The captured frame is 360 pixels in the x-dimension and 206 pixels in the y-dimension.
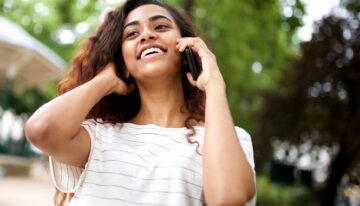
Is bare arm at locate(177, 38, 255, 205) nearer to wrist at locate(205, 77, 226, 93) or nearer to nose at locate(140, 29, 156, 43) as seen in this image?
wrist at locate(205, 77, 226, 93)

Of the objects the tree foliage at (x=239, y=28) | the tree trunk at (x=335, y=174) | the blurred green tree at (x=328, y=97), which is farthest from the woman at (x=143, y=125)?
the tree trunk at (x=335, y=174)

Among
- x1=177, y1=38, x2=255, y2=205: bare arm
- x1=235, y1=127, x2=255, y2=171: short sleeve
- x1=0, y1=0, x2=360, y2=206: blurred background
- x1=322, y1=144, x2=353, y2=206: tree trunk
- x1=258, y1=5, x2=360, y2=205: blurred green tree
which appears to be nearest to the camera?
x1=177, y1=38, x2=255, y2=205: bare arm

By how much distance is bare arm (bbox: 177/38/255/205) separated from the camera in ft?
4.83

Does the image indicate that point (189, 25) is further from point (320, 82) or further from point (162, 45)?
point (320, 82)

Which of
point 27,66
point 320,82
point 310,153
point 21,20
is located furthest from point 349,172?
point 21,20

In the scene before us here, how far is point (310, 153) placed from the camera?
1229 centimetres

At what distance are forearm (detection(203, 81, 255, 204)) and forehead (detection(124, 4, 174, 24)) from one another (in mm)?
561

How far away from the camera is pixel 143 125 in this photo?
6.21ft

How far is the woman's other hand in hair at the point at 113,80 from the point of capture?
1928 mm

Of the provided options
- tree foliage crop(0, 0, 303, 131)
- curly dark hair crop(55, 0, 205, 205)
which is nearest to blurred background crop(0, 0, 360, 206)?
tree foliage crop(0, 0, 303, 131)

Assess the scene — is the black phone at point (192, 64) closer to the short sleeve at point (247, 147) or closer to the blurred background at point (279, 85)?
the short sleeve at point (247, 147)

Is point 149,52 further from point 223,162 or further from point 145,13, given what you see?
point 223,162

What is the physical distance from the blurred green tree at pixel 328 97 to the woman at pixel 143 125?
369 inches

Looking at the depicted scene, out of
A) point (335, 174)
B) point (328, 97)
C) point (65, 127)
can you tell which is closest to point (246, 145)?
point (65, 127)
